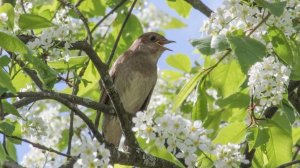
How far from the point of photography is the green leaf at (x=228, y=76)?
16.6ft

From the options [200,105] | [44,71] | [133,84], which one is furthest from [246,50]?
[133,84]

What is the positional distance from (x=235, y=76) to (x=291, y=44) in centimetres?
71

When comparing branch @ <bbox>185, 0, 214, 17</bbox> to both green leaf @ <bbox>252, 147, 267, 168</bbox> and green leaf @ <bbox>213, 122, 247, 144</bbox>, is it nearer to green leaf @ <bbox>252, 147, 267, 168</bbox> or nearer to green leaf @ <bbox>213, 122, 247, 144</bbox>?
green leaf @ <bbox>252, 147, 267, 168</bbox>

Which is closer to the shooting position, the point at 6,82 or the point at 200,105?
the point at 6,82

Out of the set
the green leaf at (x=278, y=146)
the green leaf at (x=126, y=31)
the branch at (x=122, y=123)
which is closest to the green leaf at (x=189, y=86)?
the branch at (x=122, y=123)

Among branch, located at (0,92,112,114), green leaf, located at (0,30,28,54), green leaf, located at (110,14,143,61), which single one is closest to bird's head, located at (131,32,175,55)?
green leaf, located at (110,14,143,61)

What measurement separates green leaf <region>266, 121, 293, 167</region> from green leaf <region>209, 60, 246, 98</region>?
0.86 m

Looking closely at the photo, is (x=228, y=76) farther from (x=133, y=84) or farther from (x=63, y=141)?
(x=63, y=141)

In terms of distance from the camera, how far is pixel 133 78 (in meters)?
7.07

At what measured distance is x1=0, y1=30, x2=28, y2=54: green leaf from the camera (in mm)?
3252

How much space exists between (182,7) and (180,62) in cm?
70

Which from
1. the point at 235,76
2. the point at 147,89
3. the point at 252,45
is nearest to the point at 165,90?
the point at 147,89

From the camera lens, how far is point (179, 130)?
3.47 metres

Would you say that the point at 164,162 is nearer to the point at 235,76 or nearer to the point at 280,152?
the point at 280,152
